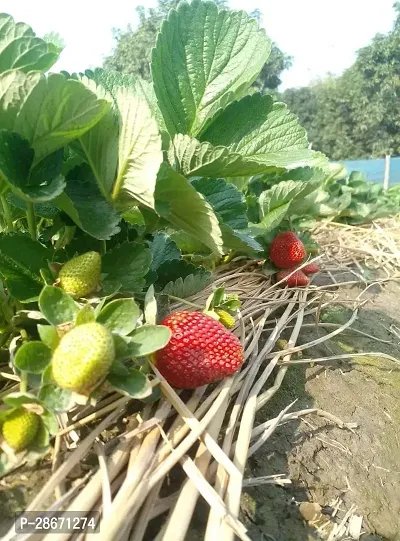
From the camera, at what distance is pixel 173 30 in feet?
2.79

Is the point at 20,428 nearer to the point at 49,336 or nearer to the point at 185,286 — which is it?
the point at 49,336

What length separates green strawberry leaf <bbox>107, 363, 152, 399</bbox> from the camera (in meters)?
0.54

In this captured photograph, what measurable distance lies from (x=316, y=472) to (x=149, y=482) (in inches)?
12.4

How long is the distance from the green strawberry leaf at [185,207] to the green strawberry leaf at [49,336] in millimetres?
223

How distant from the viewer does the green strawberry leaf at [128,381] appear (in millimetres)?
544

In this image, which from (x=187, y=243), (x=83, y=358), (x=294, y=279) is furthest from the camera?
(x=294, y=279)

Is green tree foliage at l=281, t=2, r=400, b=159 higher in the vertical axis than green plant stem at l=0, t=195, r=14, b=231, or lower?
lower

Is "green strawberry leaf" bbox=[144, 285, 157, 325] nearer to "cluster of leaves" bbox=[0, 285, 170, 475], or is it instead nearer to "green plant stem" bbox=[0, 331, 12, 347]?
"cluster of leaves" bbox=[0, 285, 170, 475]

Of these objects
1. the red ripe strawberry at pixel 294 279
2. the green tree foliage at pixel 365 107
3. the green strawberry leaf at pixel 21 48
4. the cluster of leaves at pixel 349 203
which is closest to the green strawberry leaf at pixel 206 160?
the green strawberry leaf at pixel 21 48

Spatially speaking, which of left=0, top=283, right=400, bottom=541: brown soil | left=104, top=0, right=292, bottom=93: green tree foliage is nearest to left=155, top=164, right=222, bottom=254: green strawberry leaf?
left=0, top=283, right=400, bottom=541: brown soil

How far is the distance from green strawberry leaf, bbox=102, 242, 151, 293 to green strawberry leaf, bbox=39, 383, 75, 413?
21 cm

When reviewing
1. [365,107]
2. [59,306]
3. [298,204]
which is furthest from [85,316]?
[365,107]

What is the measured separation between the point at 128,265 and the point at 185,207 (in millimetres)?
113

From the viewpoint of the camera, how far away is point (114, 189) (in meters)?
0.72
